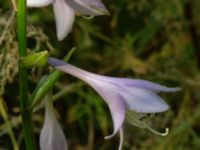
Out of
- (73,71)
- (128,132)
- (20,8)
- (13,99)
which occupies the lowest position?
(128,132)

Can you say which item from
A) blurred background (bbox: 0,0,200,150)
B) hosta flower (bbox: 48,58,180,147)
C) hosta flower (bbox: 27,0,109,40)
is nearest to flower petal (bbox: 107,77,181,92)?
hosta flower (bbox: 48,58,180,147)

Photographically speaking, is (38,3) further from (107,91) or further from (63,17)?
(107,91)

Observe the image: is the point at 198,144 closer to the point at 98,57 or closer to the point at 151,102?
the point at 98,57

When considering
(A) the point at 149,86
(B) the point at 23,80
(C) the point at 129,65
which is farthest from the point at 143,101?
(C) the point at 129,65

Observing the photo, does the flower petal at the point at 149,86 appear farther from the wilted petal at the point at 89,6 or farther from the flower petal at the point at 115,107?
the wilted petal at the point at 89,6

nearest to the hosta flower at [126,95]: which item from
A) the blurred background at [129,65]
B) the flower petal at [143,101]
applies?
the flower petal at [143,101]

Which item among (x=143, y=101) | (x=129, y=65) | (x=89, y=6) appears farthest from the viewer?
(x=129, y=65)

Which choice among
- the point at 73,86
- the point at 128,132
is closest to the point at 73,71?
the point at 73,86
